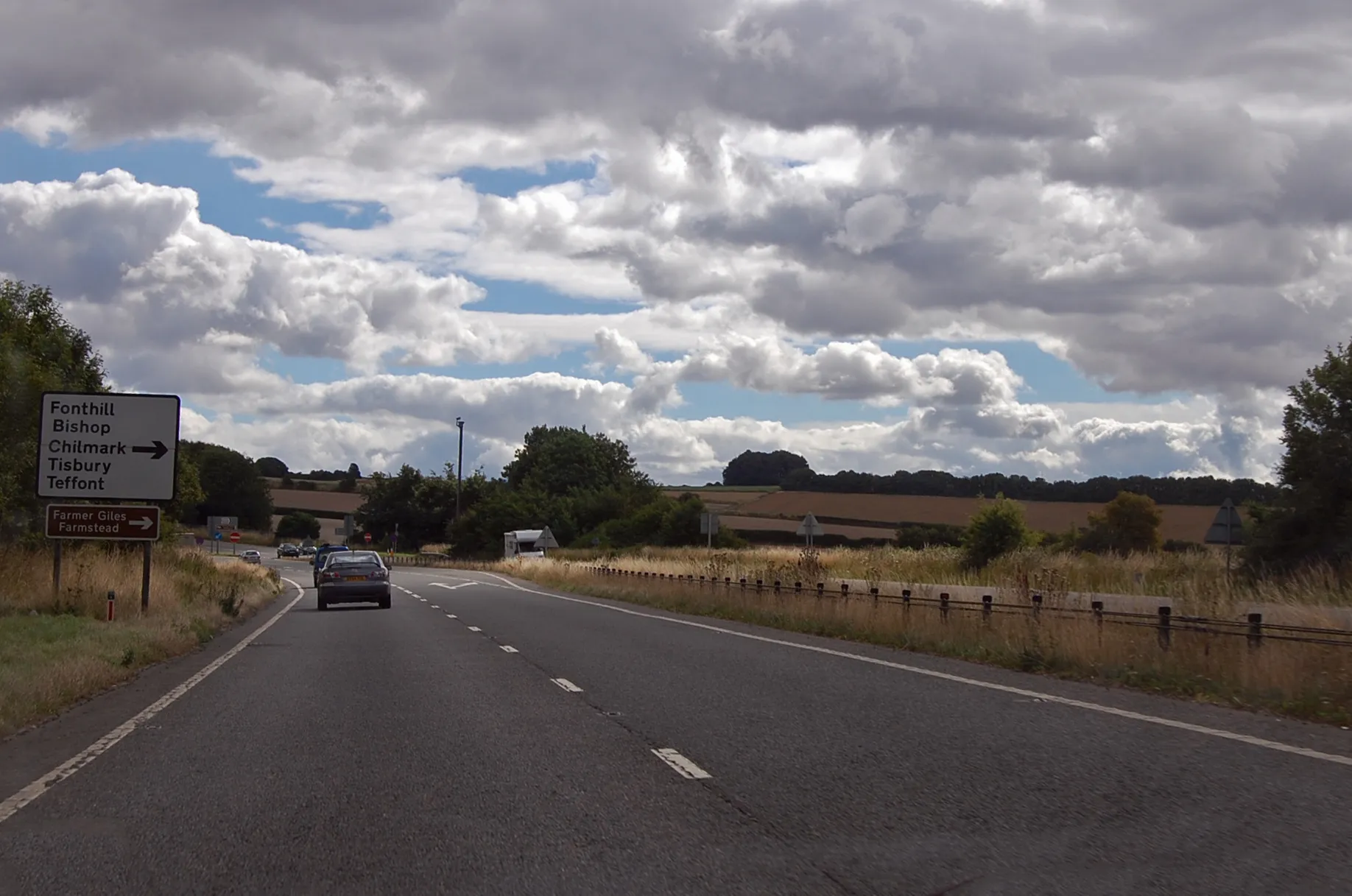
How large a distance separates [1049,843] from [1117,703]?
21.7 ft

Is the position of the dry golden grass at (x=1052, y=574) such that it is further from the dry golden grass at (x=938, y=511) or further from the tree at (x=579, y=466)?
the tree at (x=579, y=466)

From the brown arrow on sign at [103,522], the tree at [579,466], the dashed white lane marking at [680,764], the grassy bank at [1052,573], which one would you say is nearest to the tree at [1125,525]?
the grassy bank at [1052,573]

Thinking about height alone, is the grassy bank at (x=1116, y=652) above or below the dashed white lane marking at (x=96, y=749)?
above

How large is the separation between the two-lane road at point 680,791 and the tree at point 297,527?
158242 mm

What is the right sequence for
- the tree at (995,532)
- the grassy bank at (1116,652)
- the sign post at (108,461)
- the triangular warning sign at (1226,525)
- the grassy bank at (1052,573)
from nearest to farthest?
the grassy bank at (1116,652) → the grassy bank at (1052,573) → the sign post at (108,461) → the triangular warning sign at (1226,525) → the tree at (995,532)

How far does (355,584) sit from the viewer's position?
130 feet

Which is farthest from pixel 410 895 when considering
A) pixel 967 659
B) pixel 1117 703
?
pixel 967 659

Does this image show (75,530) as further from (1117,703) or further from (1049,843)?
(1049,843)

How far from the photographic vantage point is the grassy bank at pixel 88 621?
15531mm

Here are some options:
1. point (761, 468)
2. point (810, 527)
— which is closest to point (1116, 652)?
point (810, 527)

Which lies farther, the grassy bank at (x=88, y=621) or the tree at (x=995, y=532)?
the tree at (x=995, y=532)

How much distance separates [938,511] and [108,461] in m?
59.9

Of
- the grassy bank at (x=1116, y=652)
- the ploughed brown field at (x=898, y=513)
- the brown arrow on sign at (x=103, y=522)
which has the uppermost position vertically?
the ploughed brown field at (x=898, y=513)

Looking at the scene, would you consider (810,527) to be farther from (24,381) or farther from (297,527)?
(297,527)
